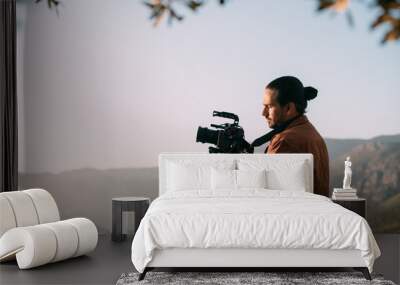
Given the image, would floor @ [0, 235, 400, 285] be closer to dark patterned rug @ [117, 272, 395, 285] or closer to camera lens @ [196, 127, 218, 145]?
dark patterned rug @ [117, 272, 395, 285]

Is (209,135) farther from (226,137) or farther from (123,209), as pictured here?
(123,209)

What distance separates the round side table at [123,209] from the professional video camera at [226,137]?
93 centimetres

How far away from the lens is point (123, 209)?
5.71 metres

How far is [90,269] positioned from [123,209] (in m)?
1.28

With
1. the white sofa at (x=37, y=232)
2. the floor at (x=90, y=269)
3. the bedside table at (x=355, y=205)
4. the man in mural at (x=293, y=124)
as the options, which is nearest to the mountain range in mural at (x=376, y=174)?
the man in mural at (x=293, y=124)

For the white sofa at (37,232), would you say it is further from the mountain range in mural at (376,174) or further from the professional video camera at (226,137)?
the mountain range in mural at (376,174)

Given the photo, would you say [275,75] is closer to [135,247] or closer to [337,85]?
[337,85]

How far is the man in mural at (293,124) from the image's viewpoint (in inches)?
244

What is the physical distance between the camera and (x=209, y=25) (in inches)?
247

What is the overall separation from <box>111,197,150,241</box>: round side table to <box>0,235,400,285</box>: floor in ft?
1.17

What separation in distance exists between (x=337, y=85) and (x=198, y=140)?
62.6 inches

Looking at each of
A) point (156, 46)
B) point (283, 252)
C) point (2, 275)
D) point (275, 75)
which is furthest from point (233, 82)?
point (2, 275)

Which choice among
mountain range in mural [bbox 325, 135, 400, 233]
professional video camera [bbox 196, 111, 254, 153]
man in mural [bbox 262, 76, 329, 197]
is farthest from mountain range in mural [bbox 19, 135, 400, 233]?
professional video camera [bbox 196, 111, 254, 153]

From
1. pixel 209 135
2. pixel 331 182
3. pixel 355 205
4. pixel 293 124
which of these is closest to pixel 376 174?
pixel 331 182
